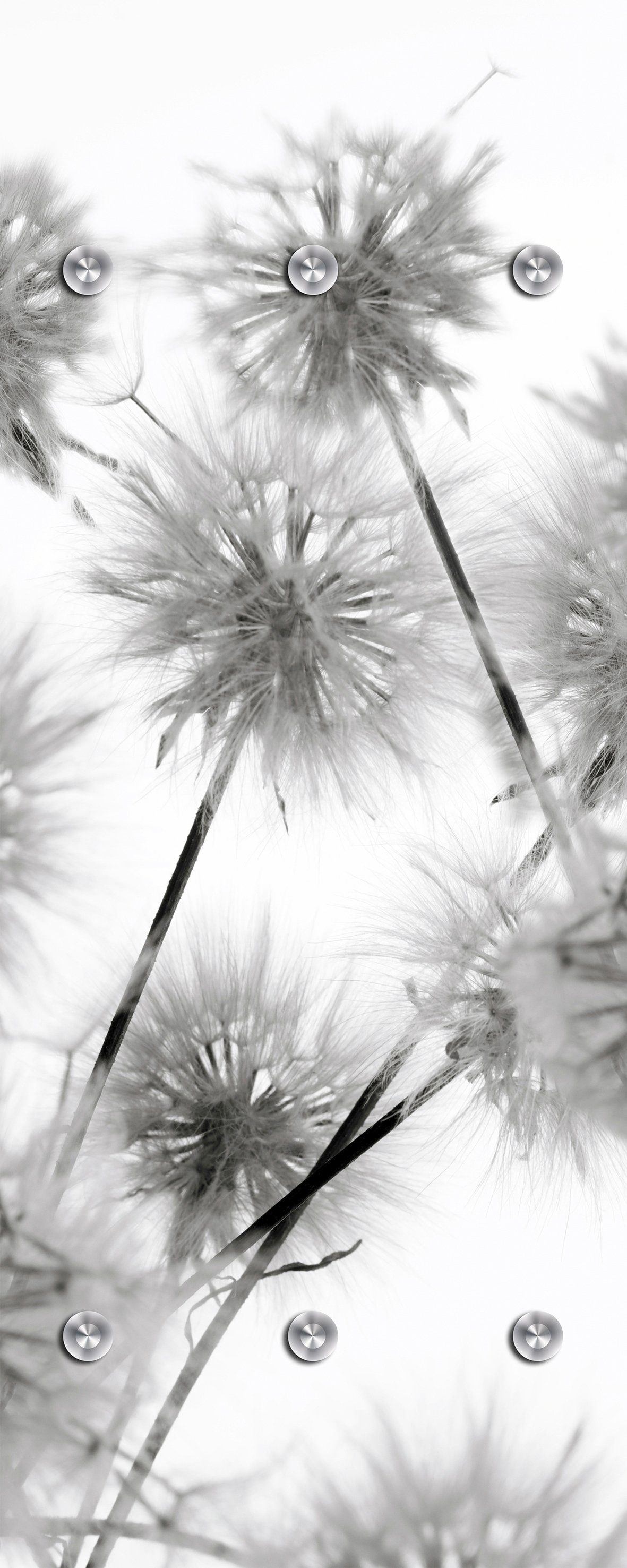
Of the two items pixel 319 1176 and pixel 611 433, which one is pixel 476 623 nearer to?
pixel 611 433

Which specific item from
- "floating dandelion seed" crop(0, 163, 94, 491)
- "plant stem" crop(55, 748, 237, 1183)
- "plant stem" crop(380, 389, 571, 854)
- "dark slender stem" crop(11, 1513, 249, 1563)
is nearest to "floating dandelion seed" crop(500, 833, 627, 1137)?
"plant stem" crop(380, 389, 571, 854)

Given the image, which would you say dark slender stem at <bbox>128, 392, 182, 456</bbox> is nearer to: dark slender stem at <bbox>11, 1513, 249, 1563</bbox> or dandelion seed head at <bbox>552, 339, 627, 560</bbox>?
dandelion seed head at <bbox>552, 339, 627, 560</bbox>

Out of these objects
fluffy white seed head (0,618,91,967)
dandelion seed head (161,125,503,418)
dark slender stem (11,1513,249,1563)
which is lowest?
dark slender stem (11,1513,249,1563)

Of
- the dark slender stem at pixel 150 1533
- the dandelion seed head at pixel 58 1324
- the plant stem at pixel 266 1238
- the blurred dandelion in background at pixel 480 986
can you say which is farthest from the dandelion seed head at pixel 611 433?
the dark slender stem at pixel 150 1533

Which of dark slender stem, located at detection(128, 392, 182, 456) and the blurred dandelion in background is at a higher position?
dark slender stem, located at detection(128, 392, 182, 456)

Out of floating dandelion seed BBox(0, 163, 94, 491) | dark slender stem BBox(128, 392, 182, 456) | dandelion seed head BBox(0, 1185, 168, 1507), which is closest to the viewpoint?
dandelion seed head BBox(0, 1185, 168, 1507)

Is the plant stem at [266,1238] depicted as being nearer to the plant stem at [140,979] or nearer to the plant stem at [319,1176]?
the plant stem at [319,1176]

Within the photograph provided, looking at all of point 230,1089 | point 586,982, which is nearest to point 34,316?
point 230,1089
